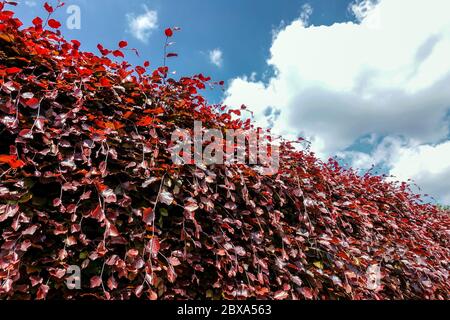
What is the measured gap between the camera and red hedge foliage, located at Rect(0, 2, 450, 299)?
1535mm

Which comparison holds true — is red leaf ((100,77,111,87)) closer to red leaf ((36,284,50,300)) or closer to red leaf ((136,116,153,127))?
red leaf ((136,116,153,127))

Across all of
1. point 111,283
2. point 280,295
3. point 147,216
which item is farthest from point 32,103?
point 280,295

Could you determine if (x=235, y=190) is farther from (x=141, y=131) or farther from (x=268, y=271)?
(x=141, y=131)

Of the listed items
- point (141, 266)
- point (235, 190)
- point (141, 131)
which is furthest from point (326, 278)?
point (141, 131)

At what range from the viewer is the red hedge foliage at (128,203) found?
5.04 ft

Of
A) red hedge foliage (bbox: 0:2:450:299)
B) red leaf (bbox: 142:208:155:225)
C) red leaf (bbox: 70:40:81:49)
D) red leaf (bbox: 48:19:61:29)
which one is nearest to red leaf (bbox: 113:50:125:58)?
red hedge foliage (bbox: 0:2:450:299)

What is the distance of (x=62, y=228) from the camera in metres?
1.53

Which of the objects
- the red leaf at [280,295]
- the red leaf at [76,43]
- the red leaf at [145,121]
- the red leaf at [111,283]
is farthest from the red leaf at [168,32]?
the red leaf at [280,295]

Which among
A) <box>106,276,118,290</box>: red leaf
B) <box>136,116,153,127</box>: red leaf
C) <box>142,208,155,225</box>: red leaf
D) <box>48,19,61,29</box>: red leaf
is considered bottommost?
<box>106,276,118,290</box>: red leaf

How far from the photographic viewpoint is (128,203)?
5.45 feet

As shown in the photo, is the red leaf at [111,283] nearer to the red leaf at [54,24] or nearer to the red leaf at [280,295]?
the red leaf at [280,295]

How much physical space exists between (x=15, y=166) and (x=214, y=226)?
1.10 meters
